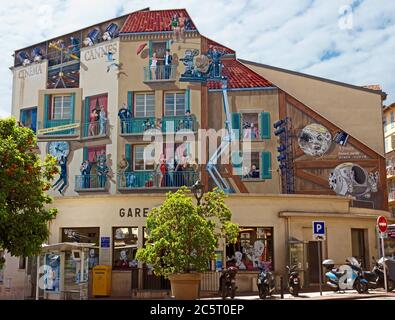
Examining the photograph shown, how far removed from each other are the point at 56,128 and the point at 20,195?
55.2ft

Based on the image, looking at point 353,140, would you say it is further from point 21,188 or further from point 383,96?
point 21,188

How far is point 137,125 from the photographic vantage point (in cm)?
3036

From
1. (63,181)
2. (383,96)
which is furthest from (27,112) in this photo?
(383,96)

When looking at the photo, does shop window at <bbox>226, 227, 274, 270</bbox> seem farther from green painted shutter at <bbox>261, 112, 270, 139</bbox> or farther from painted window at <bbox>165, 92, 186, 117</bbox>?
A: painted window at <bbox>165, 92, 186, 117</bbox>

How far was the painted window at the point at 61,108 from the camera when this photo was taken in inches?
1276

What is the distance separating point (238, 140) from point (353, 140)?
655 centimetres

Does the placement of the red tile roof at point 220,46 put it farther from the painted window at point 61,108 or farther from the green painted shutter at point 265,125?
the painted window at point 61,108

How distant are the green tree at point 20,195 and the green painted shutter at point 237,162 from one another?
1465 cm

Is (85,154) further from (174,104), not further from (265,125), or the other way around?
(265,125)

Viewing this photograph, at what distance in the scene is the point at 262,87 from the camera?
30609 mm

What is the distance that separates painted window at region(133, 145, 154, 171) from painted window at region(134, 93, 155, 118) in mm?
1828

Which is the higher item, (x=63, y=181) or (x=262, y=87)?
(x=262, y=87)

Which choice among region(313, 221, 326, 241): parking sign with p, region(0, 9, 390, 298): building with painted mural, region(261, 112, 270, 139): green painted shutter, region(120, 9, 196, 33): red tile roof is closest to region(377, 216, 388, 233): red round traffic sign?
region(313, 221, 326, 241): parking sign with p

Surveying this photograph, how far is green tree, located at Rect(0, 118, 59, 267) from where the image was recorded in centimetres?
1542
